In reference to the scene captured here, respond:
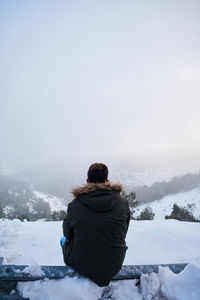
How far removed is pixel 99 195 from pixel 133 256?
3303mm

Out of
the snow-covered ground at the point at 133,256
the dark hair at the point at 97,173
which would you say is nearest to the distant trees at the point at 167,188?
the snow-covered ground at the point at 133,256

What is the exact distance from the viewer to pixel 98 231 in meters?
1.93

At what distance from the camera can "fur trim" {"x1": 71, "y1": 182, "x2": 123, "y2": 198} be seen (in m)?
2.10

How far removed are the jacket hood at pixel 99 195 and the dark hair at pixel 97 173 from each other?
0.21 m

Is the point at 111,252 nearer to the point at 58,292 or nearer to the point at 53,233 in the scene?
the point at 58,292

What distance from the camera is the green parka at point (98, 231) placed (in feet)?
6.41

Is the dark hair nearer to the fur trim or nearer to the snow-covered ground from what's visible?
the fur trim

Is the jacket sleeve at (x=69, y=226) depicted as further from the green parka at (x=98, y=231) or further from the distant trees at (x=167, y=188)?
the distant trees at (x=167, y=188)

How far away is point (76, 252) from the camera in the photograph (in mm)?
2088

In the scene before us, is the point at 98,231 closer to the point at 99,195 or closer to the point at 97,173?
the point at 99,195

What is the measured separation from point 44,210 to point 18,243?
74.9 meters

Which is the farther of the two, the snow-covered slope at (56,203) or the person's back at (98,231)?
the snow-covered slope at (56,203)

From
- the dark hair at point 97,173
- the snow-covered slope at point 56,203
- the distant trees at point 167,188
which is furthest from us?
the snow-covered slope at point 56,203

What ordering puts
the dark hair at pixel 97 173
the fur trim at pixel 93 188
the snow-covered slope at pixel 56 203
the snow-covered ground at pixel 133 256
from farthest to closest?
the snow-covered slope at pixel 56 203, the dark hair at pixel 97 173, the fur trim at pixel 93 188, the snow-covered ground at pixel 133 256
